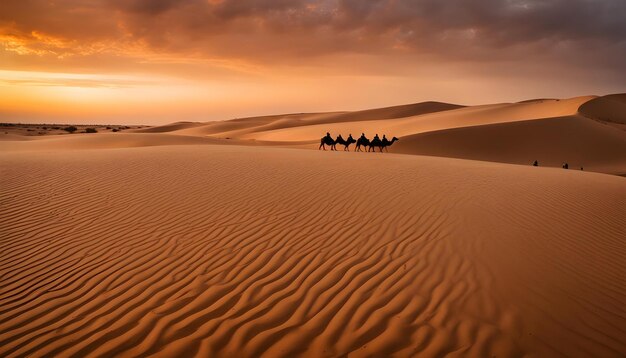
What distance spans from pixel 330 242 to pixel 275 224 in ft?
4.42

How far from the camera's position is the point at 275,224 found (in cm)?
762

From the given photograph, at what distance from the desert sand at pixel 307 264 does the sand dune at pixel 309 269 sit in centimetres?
3

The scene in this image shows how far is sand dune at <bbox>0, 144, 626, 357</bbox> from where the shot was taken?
422 centimetres

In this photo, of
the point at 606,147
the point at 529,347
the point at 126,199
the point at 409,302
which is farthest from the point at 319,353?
the point at 606,147

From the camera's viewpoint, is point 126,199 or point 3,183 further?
point 3,183

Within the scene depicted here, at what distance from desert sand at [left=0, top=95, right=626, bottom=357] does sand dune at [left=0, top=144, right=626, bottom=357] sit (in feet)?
0.08

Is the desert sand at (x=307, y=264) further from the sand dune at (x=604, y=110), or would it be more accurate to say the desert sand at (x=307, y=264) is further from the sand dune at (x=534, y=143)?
the sand dune at (x=604, y=110)

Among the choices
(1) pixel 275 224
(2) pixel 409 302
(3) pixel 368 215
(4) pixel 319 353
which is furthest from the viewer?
(3) pixel 368 215

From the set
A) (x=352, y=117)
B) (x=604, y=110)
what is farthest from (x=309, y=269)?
(x=352, y=117)

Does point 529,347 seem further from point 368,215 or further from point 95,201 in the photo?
point 95,201

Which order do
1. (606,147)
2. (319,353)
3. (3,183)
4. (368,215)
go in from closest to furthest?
1. (319,353)
2. (368,215)
3. (3,183)
4. (606,147)

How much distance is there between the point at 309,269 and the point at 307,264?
0.55 ft

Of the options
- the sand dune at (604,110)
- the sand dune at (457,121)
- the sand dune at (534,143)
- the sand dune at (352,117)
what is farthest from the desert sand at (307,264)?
the sand dune at (352,117)

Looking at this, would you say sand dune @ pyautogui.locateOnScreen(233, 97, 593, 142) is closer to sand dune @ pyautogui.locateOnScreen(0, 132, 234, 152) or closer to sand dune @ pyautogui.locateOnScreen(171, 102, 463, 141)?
sand dune @ pyautogui.locateOnScreen(0, 132, 234, 152)
